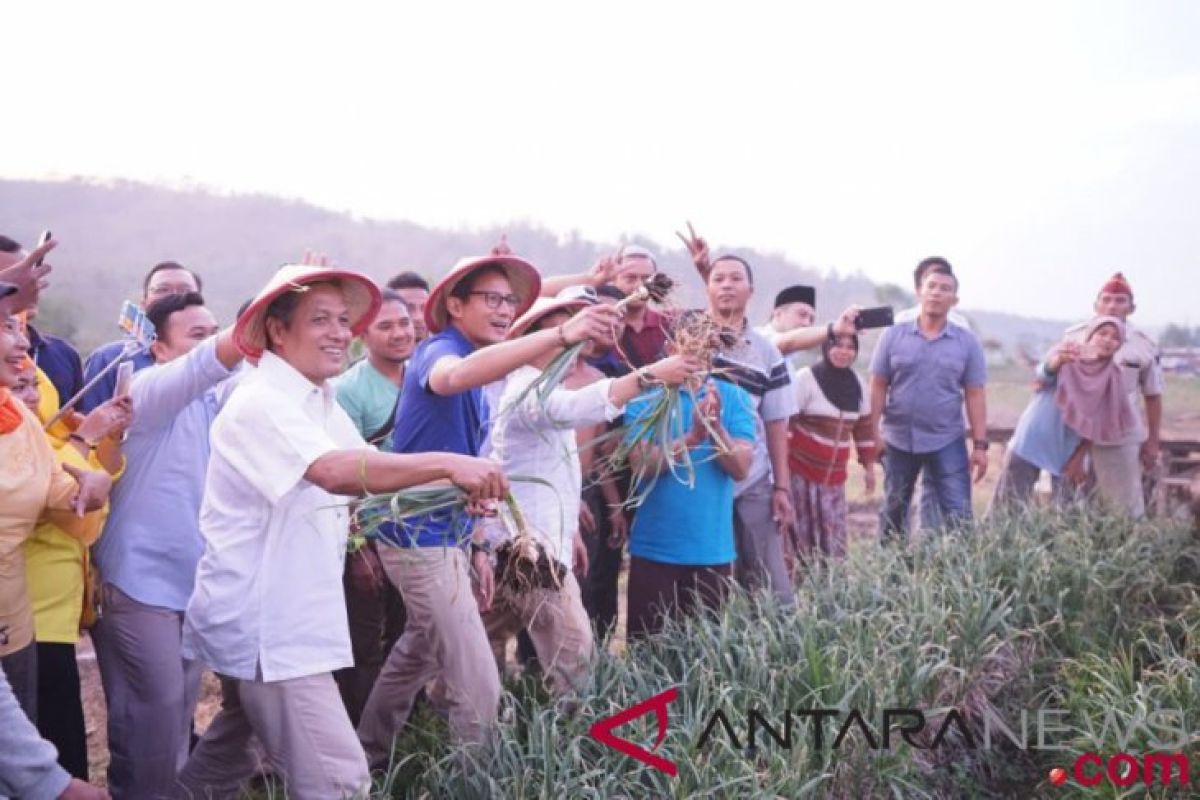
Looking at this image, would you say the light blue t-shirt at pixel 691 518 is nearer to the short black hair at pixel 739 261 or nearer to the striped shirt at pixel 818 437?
the short black hair at pixel 739 261

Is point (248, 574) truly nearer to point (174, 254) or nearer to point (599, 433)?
point (599, 433)

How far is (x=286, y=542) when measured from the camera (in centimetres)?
303

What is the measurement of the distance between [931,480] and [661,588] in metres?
3.06

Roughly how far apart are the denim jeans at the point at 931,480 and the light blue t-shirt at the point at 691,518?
2425 millimetres

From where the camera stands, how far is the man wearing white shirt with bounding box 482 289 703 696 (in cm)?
388

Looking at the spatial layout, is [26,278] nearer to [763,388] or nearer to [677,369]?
[677,369]

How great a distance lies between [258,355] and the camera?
3.25m

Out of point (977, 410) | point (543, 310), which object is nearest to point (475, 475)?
point (543, 310)

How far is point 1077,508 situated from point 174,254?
2732cm

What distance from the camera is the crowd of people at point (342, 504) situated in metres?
3.00

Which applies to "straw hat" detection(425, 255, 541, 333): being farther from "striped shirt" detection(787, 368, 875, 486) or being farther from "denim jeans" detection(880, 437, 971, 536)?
"denim jeans" detection(880, 437, 971, 536)

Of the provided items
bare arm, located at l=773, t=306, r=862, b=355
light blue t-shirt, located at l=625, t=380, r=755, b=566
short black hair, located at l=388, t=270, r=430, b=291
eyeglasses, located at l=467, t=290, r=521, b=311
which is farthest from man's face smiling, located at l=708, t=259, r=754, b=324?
eyeglasses, located at l=467, t=290, r=521, b=311

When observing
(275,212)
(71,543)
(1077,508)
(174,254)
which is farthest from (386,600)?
(275,212)

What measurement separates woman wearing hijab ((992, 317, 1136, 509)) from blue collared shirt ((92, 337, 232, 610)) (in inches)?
214
